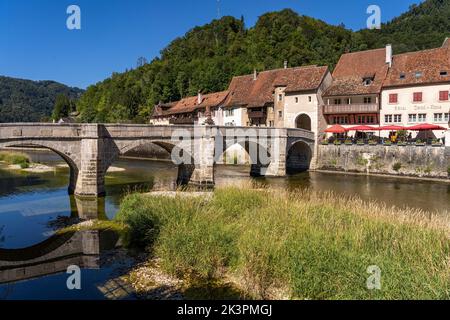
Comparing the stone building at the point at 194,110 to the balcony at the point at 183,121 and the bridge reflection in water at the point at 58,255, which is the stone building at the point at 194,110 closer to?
the balcony at the point at 183,121

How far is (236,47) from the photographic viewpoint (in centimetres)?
9262

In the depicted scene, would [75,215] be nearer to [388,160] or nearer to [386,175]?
[386,175]

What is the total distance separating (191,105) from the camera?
68688 mm

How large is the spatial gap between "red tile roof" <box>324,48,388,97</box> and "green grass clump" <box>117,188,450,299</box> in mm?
32228

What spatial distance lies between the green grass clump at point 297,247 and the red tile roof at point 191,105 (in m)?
43.0

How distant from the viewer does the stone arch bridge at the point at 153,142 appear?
2619cm

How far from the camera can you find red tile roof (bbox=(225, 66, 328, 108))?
4762 centimetres

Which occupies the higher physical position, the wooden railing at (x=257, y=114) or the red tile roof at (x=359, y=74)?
the red tile roof at (x=359, y=74)

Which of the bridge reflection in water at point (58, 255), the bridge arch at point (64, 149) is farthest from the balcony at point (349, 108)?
the bridge reflection in water at point (58, 255)

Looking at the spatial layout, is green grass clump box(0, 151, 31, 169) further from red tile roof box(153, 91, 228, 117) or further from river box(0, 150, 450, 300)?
red tile roof box(153, 91, 228, 117)

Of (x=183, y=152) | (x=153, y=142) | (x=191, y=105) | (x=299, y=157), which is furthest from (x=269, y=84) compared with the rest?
(x=153, y=142)

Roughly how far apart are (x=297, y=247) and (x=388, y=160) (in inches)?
1257

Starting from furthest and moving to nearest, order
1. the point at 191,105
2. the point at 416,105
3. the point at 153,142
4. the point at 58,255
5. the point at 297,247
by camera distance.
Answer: the point at 191,105, the point at 416,105, the point at 153,142, the point at 58,255, the point at 297,247

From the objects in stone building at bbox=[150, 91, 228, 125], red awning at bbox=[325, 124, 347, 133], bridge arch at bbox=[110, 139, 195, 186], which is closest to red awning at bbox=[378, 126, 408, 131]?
red awning at bbox=[325, 124, 347, 133]
